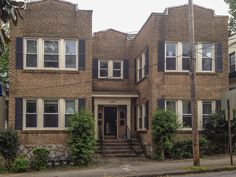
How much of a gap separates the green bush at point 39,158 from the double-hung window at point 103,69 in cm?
977

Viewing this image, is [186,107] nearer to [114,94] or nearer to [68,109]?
[114,94]

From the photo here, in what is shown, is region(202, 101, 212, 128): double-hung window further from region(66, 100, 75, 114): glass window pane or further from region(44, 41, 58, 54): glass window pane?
region(44, 41, 58, 54): glass window pane

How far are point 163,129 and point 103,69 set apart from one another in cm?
898

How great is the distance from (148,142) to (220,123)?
409cm

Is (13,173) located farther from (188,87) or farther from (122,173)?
(188,87)

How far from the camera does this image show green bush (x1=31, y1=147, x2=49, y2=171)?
21.2m

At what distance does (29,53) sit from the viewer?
923 inches

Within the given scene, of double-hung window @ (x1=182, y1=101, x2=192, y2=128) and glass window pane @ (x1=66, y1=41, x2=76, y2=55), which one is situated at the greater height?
glass window pane @ (x1=66, y1=41, x2=76, y2=55)

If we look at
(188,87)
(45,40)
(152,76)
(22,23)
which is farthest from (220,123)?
(22,23)

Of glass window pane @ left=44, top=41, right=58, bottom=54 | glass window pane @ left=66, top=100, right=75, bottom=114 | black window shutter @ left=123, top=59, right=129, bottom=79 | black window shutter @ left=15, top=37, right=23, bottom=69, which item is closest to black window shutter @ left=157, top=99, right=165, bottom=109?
glass window pane @ left=66, top=100, right=75, bottom=114

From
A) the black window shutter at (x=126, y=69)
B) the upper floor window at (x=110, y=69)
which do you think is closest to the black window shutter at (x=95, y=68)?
the upper floor window at (x=110, y=69)

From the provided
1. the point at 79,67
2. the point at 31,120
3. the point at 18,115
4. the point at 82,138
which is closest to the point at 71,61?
the point at 79,67

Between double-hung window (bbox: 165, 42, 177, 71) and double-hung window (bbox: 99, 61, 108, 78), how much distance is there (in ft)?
22.4

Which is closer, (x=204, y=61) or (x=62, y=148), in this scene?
(x=62, y=148)
